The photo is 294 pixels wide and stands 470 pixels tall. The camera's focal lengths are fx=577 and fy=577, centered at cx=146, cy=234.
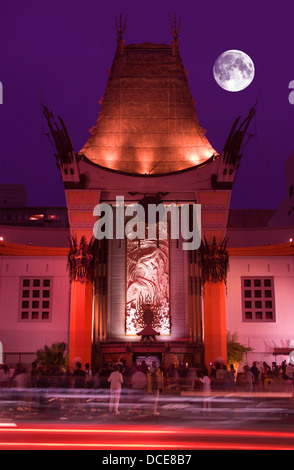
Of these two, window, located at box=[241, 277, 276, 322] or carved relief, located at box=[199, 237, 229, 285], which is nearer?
carved relief, located at box=[199, 237, 229, 285]

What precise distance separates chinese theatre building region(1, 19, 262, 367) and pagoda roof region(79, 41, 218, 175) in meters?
0.04

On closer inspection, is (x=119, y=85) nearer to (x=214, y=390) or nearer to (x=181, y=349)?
(x=181, y=349)

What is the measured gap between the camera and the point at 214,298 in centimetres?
2338

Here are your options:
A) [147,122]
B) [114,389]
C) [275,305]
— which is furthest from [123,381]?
[147,122]

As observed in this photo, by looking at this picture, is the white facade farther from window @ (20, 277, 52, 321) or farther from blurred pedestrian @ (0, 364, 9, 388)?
blurred pedestrian @ (0, 364, 9, 388)

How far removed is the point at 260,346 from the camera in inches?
993

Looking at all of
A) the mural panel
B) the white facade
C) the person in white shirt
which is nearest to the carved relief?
the mural panel

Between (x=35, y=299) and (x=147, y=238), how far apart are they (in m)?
5.68

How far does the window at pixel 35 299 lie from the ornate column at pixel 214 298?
7.06 m

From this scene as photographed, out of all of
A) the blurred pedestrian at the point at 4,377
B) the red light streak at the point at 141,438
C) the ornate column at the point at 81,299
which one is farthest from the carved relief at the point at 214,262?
the red light streak at the point at 141,438

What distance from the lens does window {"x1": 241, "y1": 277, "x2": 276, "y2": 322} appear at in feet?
83.8

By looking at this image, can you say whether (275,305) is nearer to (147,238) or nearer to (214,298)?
(214,298)

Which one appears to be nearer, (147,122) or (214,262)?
(214,262)

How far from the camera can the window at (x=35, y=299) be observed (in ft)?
83.5
